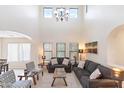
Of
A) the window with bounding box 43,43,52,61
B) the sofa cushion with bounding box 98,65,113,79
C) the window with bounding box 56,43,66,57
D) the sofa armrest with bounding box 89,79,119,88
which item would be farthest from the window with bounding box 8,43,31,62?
the sofa armrest with bounding box 89,79,119,88

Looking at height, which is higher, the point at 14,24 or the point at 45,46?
the point at 14,24

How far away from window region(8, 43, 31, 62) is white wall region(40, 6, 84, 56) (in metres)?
1.94

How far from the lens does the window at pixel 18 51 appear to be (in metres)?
13.4

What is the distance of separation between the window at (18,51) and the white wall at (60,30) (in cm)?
194

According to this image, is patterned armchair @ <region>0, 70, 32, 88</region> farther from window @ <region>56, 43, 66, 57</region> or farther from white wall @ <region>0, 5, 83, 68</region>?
window @ <region>56, 43, 66, 57</region>

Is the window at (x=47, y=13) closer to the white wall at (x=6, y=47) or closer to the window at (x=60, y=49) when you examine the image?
the window at (x=60, y=49)

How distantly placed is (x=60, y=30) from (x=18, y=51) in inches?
145

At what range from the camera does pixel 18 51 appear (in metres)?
13.5

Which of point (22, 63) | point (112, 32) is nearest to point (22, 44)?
point (22, 63)

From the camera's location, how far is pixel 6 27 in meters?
9.30
